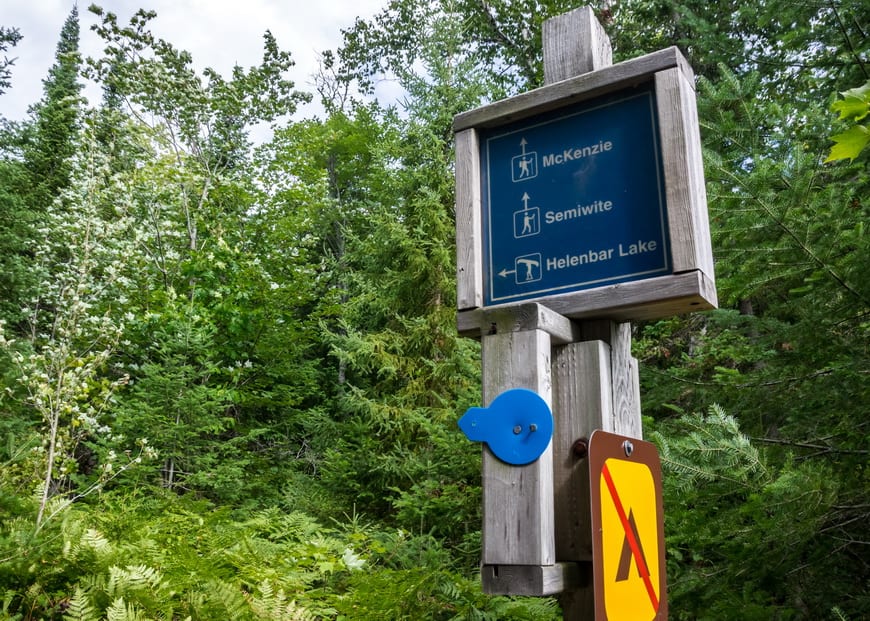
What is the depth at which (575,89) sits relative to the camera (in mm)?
2135

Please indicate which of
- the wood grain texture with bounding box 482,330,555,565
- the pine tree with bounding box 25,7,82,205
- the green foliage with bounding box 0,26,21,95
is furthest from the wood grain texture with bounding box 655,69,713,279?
the green foliage with bounding box 0,26,21,95

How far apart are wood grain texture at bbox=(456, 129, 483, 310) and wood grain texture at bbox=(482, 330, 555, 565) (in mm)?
220

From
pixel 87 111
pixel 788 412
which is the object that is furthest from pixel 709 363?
pixel 87 111

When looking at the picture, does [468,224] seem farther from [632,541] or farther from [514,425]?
[632,541]

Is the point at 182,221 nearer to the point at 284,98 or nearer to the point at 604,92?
the point at 284,98

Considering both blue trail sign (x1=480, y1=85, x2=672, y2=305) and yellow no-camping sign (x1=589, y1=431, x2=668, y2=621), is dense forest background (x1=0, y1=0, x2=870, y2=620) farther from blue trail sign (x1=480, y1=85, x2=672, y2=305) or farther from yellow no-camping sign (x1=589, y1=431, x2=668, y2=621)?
yellow no-camping sign (x1=589, y1=431, x2=668, y2=621)

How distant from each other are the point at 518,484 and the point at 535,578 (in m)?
0.26

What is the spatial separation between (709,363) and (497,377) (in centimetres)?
523

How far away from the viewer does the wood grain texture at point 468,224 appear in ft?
7.23

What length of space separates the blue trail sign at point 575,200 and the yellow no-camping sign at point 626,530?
535 millimetres

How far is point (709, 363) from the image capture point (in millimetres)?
6539

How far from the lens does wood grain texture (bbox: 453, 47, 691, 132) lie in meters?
2.01

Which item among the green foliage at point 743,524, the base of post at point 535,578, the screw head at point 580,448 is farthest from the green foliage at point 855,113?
the green foliage at point 743,524

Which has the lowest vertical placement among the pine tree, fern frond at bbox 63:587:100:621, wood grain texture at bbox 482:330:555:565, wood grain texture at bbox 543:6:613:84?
fern frond at bbox 63:587:100:621
